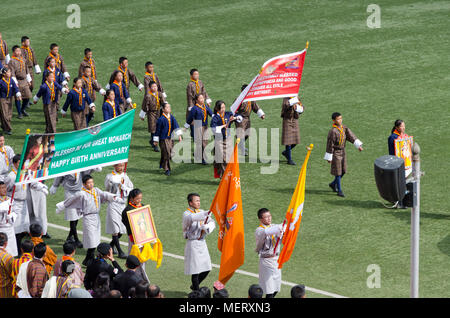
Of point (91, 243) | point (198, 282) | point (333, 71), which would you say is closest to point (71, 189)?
point (91, 243)

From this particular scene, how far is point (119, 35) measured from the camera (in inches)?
1314

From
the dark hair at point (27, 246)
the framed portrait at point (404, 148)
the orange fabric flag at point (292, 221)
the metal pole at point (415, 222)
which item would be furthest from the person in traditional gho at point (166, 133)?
the metal pole at point (415, 222)

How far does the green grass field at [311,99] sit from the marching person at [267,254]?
90 centimetres

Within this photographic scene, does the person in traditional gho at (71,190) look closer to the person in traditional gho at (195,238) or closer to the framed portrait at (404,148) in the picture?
the person in traditional gho at (195,238)

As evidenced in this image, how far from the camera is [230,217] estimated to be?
1509 centimetres

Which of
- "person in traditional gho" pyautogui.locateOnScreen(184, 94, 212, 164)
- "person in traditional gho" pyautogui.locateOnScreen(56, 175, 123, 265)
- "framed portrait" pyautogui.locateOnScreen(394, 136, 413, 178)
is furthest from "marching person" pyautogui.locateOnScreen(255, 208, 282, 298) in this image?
"person in traditional gho" pyautogui.locateOnScreen(184, 94, 212, 164)

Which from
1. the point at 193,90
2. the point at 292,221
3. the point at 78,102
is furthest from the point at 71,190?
the point at 193,90

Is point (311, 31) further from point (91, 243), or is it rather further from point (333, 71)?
point (91, 243)

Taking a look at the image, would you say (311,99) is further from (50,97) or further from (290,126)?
(50,97)

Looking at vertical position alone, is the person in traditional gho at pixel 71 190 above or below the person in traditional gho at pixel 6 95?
below

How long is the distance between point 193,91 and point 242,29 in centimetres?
929

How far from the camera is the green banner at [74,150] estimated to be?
1442 cm

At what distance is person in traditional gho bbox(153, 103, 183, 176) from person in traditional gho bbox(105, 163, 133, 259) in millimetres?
3942

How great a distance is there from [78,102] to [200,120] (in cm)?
351
